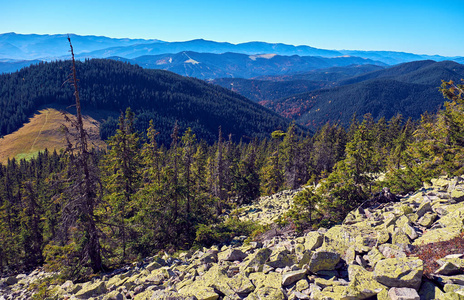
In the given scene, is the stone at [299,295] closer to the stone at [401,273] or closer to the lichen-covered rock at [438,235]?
the stone at [401,273]

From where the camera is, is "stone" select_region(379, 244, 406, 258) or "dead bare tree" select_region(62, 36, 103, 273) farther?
"dead bare tree" select_region(62, 36, 103, 273)

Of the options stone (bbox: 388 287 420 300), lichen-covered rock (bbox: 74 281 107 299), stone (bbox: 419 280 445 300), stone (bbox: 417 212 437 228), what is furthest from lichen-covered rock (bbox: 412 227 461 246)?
lichen-covered rock (bbox: 74 281 107 299)

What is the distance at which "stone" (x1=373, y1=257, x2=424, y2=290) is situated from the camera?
6.11 metres

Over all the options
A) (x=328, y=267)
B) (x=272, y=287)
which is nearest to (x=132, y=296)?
(x=272, y=287)

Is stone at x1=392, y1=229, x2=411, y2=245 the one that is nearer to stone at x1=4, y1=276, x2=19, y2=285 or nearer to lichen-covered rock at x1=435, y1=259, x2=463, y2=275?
lichen-covered rock at x1=435, y1=259, x2=463, y2=275

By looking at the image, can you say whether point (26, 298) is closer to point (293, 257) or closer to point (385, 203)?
point (293, 257)

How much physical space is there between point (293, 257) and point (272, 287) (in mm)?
1929

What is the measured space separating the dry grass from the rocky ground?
123m

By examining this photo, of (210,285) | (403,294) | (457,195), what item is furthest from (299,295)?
(457,195)

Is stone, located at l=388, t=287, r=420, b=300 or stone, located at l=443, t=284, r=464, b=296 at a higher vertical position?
stone, located at l=443, t=284, r=464, b=296

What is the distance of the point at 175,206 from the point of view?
58.8 feet

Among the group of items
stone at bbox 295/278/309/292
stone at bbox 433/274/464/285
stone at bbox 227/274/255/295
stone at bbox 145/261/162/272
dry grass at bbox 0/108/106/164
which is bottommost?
dry grass at bbox 0/108/106/164

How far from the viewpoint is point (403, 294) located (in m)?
5.94

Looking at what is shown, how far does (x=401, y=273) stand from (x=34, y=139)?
571 ft
